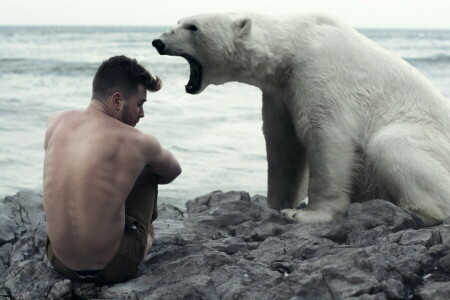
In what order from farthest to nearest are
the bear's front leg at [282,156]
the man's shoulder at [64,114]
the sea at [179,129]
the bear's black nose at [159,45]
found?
A: the sea at [179,129]
the bear's front leg at [282,156]
the bear's black nose at [159,45]
the man's shoulder at [64,114]

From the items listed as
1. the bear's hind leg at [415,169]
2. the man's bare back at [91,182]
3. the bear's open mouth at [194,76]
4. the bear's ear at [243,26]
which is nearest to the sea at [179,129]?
the bear's open mouth at [194,76]

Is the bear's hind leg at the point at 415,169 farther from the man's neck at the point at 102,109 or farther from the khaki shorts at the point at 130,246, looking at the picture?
the man's neck at the point at 102,109

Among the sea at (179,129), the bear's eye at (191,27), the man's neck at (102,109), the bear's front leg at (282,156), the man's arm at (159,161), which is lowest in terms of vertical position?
the sea at (179,129)

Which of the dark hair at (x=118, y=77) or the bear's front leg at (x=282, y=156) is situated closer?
the dark hair at (x=118, y=77)

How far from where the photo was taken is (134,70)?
11.0 ft

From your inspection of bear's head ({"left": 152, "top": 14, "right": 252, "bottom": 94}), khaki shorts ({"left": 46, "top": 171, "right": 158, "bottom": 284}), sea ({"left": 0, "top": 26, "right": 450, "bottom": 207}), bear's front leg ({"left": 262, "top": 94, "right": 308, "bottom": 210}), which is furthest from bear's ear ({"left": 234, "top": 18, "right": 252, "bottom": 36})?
sea ({"left": 0, "top": 26, "right": 450, "bottom": 207})

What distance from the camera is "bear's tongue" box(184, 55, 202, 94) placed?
14.6ft

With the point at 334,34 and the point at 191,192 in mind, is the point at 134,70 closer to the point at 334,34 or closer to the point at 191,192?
the point at 334,34

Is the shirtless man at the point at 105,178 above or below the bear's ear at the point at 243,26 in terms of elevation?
below

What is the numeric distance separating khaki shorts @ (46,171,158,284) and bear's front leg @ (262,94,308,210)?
1437 millimetres

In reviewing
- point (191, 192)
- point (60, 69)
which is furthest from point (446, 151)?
point (60, 69)

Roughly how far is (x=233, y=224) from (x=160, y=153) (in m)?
1.42

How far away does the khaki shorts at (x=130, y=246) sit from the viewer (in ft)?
10.8

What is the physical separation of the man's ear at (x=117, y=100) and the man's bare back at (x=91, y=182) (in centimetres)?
7
